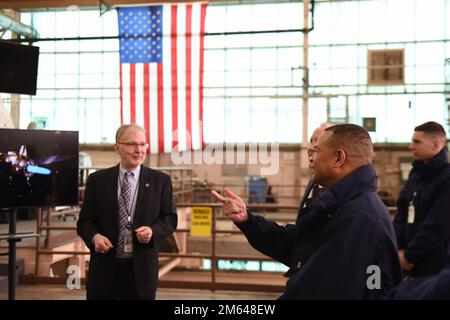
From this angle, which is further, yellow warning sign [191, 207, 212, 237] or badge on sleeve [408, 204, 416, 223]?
yellow warning sign [191, 207, 212, 237]

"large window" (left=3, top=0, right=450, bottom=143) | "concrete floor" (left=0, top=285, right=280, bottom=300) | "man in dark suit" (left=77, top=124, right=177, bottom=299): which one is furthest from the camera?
"large window" (left=3, top=0, right=450, bottom=143)

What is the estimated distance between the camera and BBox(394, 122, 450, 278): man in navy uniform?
2798 mm

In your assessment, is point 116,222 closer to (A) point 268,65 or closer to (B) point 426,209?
(B) point 426,209

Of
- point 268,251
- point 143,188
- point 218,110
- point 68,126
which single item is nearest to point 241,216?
point 268,251

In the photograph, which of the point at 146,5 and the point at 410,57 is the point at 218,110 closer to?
the point at 410,57

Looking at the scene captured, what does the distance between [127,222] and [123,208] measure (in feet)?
0.29

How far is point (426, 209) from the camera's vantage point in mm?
2932

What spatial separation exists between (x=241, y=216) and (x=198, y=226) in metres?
2.62

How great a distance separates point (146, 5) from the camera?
8.45 m

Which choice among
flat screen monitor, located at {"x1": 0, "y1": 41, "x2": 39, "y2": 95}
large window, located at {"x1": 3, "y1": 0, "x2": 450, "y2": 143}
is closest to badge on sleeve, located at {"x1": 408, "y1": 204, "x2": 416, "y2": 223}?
flat screen monitor, located at {"x1": 0, "y1": 41, "x2": 39, "y2": 95}

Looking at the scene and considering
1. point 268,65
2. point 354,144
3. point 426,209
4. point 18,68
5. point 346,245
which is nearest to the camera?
point 346,245

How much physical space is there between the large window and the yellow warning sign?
575 inches

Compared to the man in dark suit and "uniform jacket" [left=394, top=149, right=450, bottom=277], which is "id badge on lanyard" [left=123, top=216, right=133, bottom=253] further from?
"uniform jacket" [left=394, top=149, right=450, bottom=277]

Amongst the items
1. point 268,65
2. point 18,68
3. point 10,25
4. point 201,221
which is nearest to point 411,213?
point 201,221
